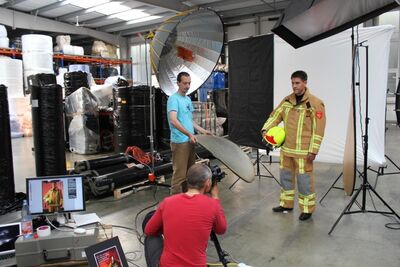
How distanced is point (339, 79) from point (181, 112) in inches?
128

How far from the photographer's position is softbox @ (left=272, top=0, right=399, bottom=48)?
297 centimetres

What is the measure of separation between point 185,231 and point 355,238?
215 cm

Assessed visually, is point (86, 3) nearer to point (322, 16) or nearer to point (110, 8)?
point (110, 8)

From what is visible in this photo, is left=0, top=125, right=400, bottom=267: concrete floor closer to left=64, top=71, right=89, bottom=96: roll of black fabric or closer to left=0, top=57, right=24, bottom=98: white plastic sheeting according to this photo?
left=64, top=71, right=89, bottom=96: roll of black fabric

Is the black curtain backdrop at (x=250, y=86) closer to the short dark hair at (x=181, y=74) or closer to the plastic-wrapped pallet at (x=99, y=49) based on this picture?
the short dark hair at (x=181, y=74)

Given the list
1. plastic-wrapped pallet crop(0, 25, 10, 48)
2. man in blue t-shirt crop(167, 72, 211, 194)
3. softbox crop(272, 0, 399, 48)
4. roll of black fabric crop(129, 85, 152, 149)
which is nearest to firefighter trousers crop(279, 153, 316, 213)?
man in blue t-shirt crop(167, 72, 211, 194)

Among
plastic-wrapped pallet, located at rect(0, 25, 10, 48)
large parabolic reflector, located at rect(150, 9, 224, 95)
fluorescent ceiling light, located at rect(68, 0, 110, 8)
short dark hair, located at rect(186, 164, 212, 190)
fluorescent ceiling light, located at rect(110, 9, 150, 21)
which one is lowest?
short dark hair, located at rect(186, 164, 212, 190)

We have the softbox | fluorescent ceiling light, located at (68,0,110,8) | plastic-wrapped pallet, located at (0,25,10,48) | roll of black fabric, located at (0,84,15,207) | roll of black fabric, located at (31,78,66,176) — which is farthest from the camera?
Result: fluorescent ceiling light, located at (68,0,110,8)

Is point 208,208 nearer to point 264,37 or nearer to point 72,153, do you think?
point 264,37

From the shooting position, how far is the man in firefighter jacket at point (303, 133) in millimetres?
3430

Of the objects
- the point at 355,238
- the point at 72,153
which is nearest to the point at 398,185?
the point at 355,238

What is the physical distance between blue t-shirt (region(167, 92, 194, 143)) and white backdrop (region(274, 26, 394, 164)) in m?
2.83

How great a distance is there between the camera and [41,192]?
2664 mm

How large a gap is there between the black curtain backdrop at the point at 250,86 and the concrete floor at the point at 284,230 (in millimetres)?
1162
